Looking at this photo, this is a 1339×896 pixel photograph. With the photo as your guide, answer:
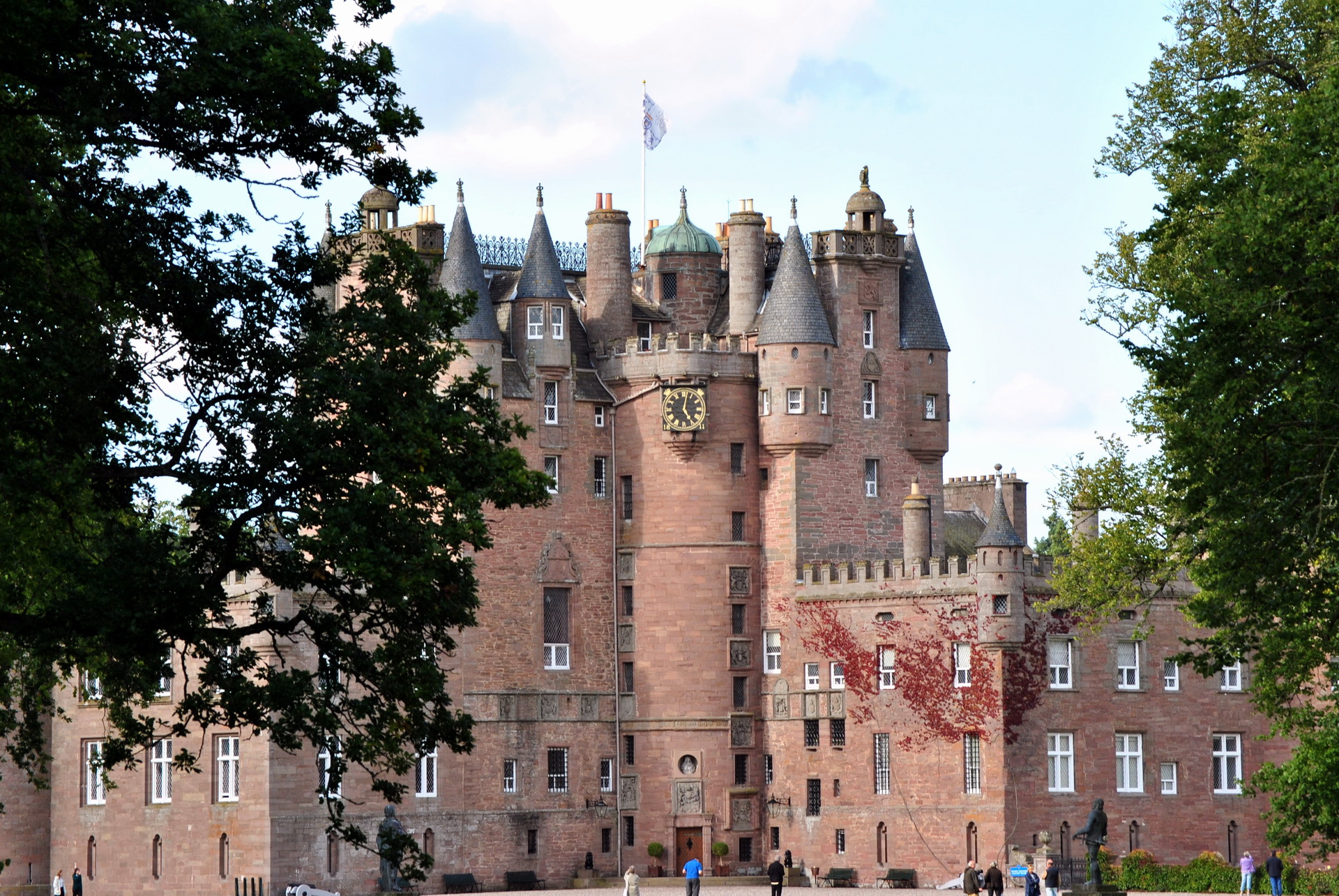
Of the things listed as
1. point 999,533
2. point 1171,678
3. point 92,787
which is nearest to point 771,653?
point 999,533

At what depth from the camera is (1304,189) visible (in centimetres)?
3734

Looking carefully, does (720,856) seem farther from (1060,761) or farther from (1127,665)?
(1127,665)

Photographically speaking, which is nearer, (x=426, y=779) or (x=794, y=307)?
(x=426, y=779)

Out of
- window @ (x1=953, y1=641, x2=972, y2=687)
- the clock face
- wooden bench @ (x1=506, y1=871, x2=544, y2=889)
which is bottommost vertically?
wooden bench @ (x1=506, y1=871, x2=544, y2=889)

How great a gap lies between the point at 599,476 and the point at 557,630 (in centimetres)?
567

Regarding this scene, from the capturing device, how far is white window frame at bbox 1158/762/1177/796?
78.1 metres

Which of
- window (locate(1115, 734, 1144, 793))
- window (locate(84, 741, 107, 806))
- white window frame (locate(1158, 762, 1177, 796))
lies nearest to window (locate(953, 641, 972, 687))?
window (locate(1115, 734, 1144, 793))

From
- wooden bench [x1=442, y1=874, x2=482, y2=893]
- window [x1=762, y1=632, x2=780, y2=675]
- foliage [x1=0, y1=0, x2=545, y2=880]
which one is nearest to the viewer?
foliage [x1=0, y1=0, x2=545, y2=880]

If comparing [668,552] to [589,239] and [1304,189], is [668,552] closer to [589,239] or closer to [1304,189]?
[589,239]

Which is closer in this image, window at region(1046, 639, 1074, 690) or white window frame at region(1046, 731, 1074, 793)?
white window frame at region(1046, 731, 1074, 793)

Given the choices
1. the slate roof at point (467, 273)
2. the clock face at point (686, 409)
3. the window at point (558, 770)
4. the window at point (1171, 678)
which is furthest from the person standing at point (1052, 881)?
the slate roof at point (467, 273)

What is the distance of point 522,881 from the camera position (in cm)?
7875

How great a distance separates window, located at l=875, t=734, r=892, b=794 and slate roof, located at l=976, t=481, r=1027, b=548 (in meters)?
7.21

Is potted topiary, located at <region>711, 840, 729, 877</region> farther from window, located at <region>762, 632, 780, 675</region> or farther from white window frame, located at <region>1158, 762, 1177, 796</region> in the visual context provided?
white window frame, located at <region>1158, 762, 1177, 796</region>
